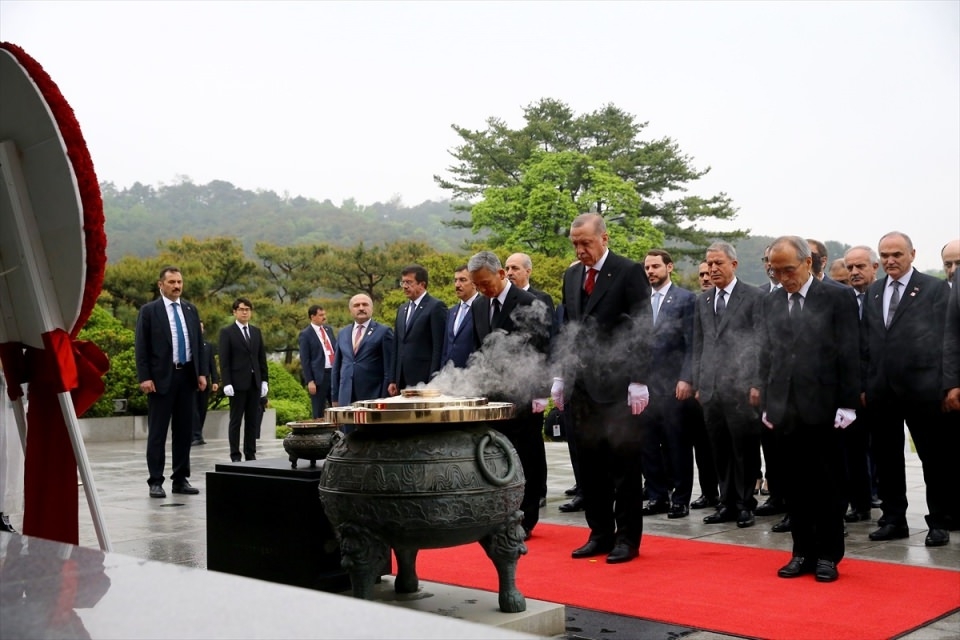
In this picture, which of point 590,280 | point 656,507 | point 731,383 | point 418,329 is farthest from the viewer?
point 418,329

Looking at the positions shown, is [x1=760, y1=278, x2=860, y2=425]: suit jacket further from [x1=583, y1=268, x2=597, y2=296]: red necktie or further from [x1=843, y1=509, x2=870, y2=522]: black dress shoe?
[x1=843, y1=509, x2=870, y2=522]: black dress shoe

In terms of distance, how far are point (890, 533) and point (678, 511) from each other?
151 cm

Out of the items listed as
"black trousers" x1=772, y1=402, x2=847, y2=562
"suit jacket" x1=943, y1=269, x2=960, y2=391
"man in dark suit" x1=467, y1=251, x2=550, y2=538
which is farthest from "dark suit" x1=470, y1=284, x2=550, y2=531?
"suit jacket" x1=943, y1=269, x2=960, y2=391

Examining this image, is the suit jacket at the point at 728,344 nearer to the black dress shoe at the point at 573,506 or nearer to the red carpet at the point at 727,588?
the black dress shoe at the point at 573,506

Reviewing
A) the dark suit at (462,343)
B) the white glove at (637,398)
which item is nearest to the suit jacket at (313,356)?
the dark suit at (462,343)

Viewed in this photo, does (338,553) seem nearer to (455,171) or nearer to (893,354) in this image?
(893,354)

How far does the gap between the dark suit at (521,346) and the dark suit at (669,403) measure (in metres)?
1.41

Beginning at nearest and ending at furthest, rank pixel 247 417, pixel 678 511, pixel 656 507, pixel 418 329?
pixel 678 511 < pixel 656 507 < pixel 418 329 < pixel 247 417

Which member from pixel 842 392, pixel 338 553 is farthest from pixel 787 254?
pixel 338 553

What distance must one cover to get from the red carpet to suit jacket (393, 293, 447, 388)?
7.28 feet

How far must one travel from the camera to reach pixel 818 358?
4793 mm

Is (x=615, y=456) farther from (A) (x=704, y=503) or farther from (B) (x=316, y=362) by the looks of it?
(B) (x=316, y=362)

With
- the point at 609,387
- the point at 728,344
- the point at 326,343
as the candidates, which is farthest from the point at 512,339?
the point at 326,343

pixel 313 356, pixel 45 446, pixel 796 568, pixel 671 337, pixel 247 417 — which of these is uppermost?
pixel 671 337
